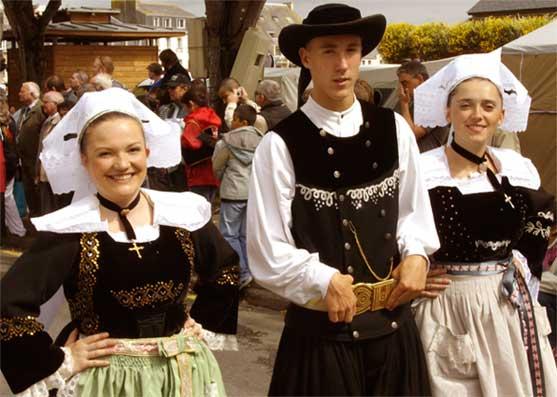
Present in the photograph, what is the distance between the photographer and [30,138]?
28.4 feet

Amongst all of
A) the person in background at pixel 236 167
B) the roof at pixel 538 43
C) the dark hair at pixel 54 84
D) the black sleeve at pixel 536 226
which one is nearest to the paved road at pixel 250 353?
the person in background at pixel 236 167

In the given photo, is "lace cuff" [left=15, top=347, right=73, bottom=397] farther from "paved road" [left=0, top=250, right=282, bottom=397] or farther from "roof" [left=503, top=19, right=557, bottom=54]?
"roof" [left=503, top=19, right=557, bottom=54]

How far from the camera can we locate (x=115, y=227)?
267 cm

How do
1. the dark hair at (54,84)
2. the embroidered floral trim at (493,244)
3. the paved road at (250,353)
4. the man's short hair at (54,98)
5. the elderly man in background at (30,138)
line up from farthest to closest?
1. the dark hair at (54,84)
2. the elderly man in background at (30,138)
3. the man's short hair at (54,98)
4. the paved road at (250,353)
5. the embroidered floral trim at (493,244)

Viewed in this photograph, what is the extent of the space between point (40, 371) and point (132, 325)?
0.32m

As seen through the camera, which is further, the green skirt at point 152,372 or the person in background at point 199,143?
the person in background at point 199,143

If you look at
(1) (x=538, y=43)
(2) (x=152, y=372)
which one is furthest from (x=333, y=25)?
(1) (x=538, y=43)

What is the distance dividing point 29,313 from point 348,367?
3.51 ft

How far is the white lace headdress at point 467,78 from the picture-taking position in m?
3.21

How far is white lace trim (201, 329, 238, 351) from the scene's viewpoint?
289 cm

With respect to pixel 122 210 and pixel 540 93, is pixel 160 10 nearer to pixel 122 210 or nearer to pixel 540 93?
pixel 540 93

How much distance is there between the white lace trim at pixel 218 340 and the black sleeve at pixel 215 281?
18mm

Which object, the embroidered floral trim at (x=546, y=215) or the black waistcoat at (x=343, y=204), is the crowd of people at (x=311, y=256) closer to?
the black waistcoat at (x=343, y=204)

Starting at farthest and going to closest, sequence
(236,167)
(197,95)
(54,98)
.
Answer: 1. (54,98)
2. (197,95)
3. (236,167)
